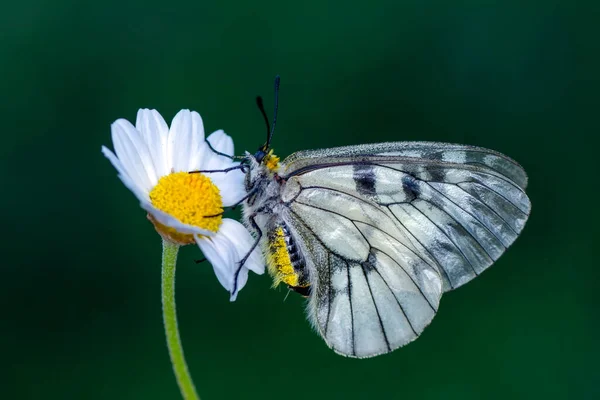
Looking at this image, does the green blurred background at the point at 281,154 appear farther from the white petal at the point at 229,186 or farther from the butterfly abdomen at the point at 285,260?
the white petal at the point at 229,186

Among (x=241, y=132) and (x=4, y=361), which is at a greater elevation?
(x=241, y=132)

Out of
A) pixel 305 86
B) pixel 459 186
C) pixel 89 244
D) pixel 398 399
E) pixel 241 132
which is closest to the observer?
pixel 459 186

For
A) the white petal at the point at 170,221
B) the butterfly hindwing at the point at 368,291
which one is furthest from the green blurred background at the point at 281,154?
the white petal at the point at 170,221

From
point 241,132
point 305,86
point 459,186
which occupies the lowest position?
point 459,186

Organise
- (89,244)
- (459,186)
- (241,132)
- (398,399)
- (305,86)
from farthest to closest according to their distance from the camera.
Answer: (305,86) < (241,132) < (89,244) < (398,399) < (459,186)

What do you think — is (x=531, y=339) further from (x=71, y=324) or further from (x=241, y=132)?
(x=71, y=324)

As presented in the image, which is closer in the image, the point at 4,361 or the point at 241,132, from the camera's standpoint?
the point at 4,361

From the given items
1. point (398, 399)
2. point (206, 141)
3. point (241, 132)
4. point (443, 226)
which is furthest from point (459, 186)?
point (241, 132)
